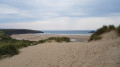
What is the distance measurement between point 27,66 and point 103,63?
10.2 feet

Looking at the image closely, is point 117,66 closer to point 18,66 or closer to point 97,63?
point 97,63

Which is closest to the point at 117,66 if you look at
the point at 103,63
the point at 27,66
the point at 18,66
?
the point at 103,63

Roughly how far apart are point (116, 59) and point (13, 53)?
6.34 meters

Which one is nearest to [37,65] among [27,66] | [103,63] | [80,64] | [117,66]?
[27,66]

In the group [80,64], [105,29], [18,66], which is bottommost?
[18,66]

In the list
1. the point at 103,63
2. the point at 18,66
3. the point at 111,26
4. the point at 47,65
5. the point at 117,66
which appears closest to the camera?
the point at 117,66

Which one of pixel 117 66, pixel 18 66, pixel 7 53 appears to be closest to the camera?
pixel 117 66

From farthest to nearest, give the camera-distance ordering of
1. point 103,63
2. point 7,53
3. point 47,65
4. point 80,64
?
point 7,53 → point 47,65 → point 80,64 → point 103,63

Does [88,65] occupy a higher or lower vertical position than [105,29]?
lower

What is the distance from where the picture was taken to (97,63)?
13.9ft

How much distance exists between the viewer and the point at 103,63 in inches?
162

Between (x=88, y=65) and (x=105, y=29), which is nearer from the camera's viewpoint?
(x=88, y=65)

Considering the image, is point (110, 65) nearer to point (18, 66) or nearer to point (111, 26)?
point (18, 66)

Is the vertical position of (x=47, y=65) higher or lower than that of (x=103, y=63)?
lower
